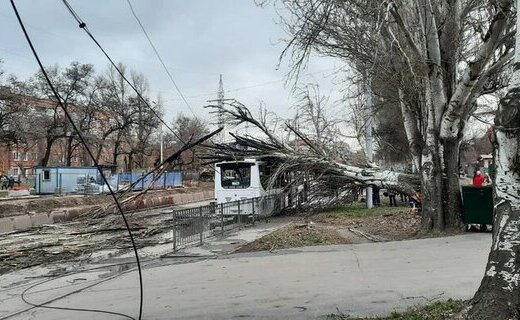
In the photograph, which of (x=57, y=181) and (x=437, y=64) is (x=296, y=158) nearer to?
(x=437, y=64)

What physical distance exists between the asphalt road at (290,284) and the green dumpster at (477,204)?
155cm

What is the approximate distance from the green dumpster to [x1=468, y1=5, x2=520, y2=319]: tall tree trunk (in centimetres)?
880

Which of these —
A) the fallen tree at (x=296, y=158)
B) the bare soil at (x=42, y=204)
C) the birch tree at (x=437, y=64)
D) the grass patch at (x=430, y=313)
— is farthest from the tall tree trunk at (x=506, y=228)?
the bare soil at (x=42, y=204)

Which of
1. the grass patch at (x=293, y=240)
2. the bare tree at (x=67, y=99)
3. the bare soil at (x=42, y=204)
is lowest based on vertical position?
the grass patch at (x=293, y=240)

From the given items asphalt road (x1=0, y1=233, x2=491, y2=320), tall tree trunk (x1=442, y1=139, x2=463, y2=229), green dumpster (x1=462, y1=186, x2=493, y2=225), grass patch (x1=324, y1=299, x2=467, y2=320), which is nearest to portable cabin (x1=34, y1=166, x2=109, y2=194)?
asphalt road (x1=0, y1=233, x2=491, y2=320)

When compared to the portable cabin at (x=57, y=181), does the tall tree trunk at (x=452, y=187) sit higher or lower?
lower

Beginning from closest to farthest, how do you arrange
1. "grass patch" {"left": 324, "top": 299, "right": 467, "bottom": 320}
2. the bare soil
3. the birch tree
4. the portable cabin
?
"grass patch" {"left": 324, "top": 299, "right": 467, "bottom": 320} → the birch tree → the bare soil → the portable cabin

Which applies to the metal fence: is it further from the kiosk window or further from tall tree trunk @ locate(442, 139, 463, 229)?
tall tree trunk @ locate(442, 139, 463, 229)

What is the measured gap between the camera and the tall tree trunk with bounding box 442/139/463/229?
13907 mm

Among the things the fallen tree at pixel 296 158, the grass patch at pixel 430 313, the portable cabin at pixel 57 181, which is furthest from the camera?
the portable cabin at pixel 57 181

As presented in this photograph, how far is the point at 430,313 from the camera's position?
5.77 metres

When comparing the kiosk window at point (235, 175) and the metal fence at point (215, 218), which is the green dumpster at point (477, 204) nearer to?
the metal fence at point (215, 218)

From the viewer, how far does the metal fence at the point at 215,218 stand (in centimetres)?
1429

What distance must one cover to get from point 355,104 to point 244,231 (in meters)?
9.57
